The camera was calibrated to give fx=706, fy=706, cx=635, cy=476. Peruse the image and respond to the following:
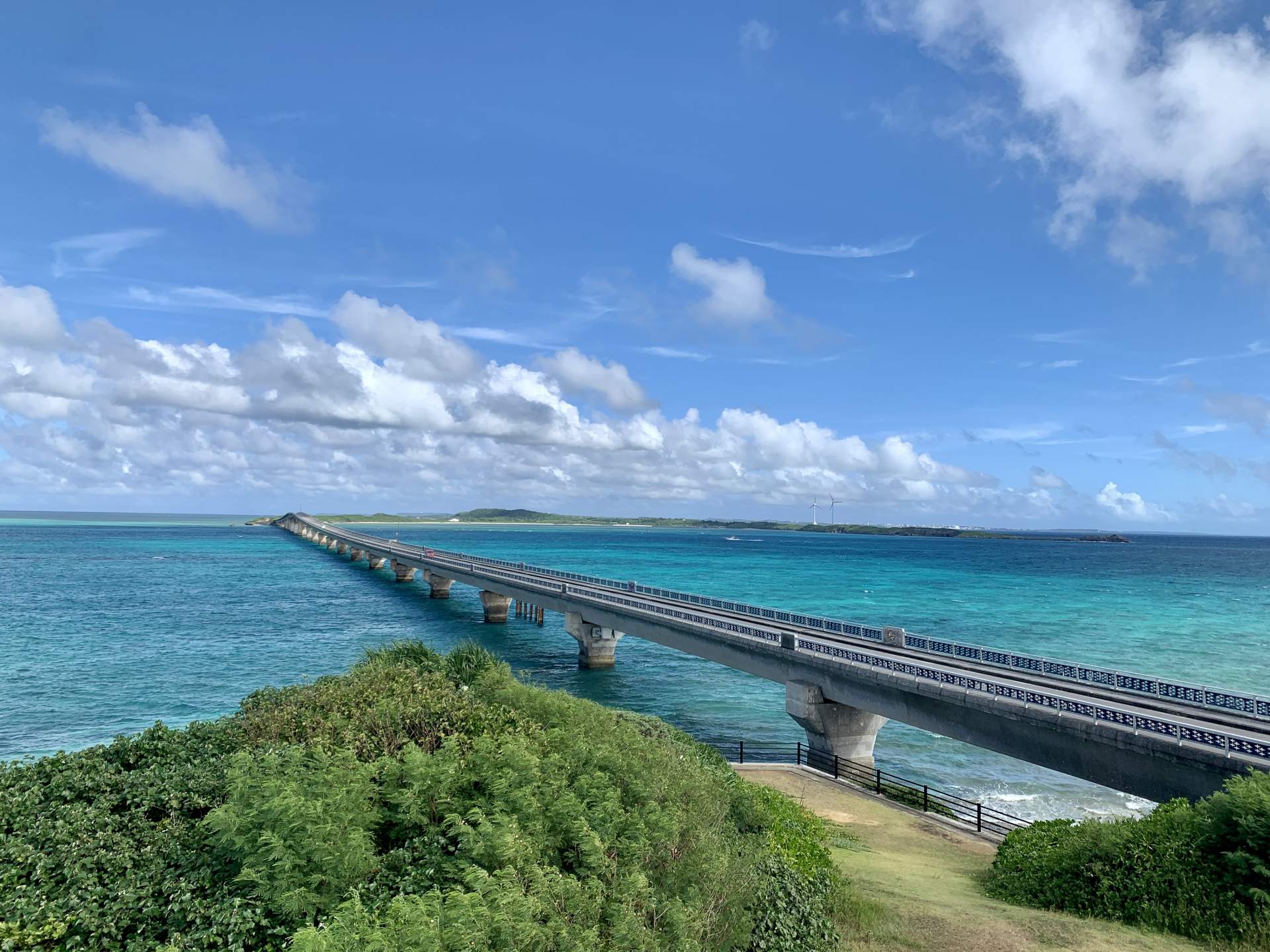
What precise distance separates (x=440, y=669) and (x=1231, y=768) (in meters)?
27.6

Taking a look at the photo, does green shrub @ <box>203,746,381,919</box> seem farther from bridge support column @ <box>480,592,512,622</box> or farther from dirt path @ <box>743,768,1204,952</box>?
bridge support column @ <box>480,592,512,622</box>

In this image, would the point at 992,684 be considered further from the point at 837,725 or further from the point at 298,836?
the point at 298,836

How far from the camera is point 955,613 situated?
99875 millimetres

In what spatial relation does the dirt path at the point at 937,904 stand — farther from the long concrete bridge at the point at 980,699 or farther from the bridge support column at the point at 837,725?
the bridge support column at the point at 837,725

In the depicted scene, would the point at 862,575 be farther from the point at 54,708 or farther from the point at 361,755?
the point at 361,755

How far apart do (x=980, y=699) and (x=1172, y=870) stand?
13833 mm

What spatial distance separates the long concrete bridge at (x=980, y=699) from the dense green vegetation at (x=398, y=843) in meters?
14.2

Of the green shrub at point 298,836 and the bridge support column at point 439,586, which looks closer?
the green shrub at point 298,836

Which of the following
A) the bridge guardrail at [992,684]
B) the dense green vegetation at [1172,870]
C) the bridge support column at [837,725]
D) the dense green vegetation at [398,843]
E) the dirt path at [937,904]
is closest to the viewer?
the dense green vegetation at [398,843]

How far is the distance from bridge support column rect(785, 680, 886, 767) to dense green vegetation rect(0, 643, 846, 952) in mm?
20331

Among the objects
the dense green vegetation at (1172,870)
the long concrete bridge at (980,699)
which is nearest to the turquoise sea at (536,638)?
the long concrete bridge at (980,699)

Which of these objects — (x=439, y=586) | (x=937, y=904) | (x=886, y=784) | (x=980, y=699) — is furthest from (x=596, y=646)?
(x=439, y=586)

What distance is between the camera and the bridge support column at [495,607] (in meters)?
95.7

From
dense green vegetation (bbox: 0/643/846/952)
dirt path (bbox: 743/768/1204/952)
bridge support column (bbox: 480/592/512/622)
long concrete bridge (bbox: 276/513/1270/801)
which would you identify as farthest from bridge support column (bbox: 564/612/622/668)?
dense green vegetation (bbox: 0/643/846/952)
